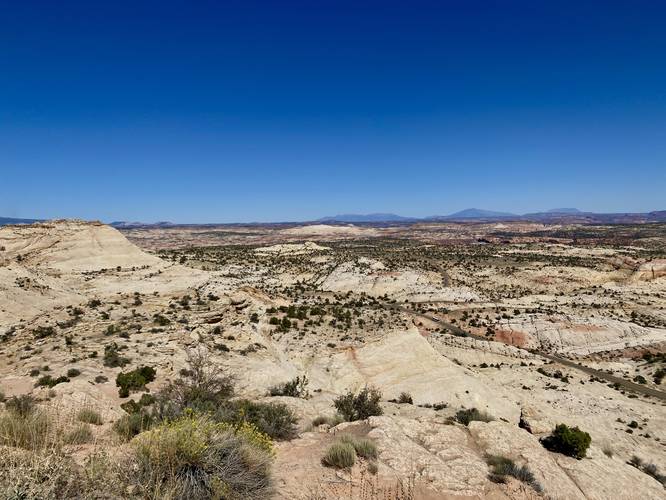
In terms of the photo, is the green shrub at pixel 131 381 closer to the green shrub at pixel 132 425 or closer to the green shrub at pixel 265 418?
the green shrub at pixel 265 418

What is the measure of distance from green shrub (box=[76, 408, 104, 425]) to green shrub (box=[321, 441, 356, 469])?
5348 millimetres

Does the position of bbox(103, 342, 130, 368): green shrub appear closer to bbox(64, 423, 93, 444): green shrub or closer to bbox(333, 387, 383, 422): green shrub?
bbox(64, 423, 93, 444): green shrub

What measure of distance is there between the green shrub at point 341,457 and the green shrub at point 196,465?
1.58 m

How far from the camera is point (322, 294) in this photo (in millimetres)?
54312

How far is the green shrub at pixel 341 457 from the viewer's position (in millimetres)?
7840

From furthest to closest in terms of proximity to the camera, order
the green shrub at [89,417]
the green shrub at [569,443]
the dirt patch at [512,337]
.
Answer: the dirt patch at [512,337]
the green shrub at [569,443]
the green shrub at [89,417]

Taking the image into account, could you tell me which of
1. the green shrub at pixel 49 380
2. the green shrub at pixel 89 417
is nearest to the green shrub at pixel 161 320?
the green shrub at pixel 49 380

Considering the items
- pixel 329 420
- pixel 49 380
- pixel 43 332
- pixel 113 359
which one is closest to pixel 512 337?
pixel 329 420

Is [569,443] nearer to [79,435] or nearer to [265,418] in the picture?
[265,418]

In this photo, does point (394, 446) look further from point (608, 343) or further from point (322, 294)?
point (322, 294)

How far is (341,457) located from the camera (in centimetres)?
786

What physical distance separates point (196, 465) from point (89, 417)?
180 inches

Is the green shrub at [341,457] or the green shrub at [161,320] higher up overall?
the green shrub at [341,457]

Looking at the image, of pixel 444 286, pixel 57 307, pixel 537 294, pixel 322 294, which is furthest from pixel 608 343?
pixel 57 307
